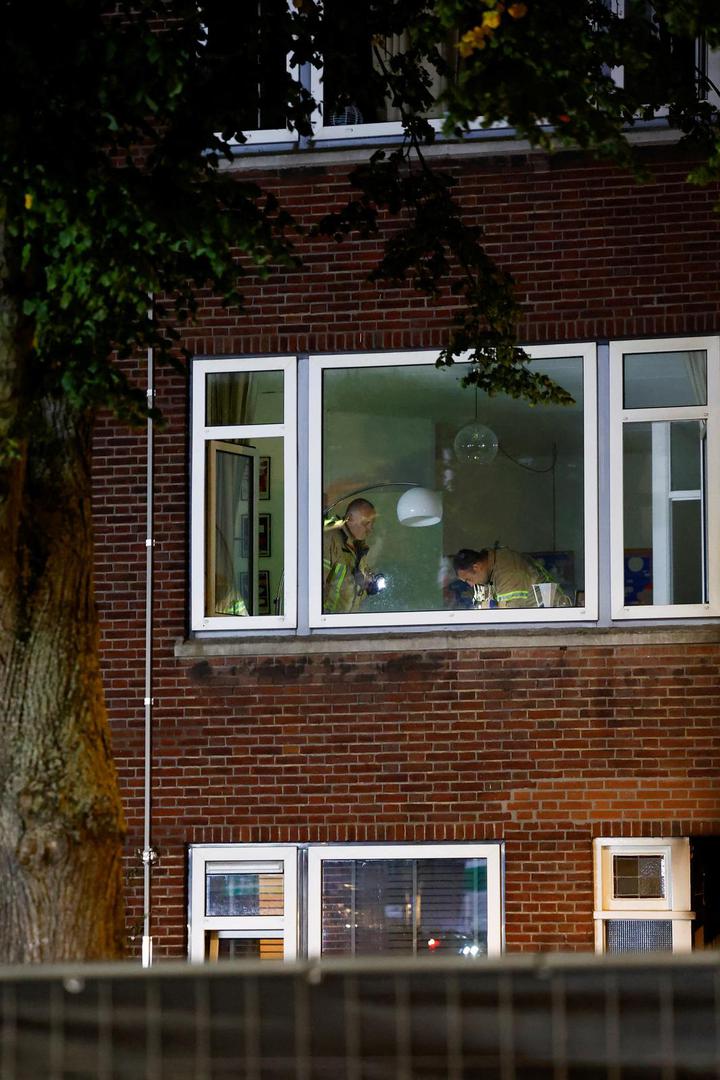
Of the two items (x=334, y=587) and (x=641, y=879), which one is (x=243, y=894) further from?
(x=641, y=879)

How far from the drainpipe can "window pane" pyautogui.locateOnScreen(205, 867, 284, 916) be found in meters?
0.44

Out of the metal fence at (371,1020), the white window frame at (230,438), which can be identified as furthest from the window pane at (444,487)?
the metal fence at (371,1020)

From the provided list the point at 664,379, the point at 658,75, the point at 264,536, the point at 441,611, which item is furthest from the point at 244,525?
the point at 658,75

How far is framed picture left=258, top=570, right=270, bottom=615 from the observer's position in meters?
12.0

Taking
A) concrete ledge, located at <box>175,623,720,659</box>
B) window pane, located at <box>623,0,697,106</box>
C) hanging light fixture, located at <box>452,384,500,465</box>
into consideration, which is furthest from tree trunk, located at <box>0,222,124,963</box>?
hanging light fixture, located at <box>452,384,500,465</box>

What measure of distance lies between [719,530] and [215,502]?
3727 mm

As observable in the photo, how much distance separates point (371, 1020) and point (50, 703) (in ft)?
9.88

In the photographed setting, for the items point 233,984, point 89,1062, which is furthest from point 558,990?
Result: point 89,1062

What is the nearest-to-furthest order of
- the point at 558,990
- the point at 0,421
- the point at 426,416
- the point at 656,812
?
the point at 558,990 < the point at 0,421 < the point at 656,812 < the point at 426,416

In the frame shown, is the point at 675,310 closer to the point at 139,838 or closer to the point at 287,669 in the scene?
the point at 287,669

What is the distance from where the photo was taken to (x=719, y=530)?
1159 cm

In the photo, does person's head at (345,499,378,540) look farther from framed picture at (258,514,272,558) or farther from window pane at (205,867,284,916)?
window pane at (205,867,284,916)

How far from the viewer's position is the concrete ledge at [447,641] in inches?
449

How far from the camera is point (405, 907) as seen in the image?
11.6m
